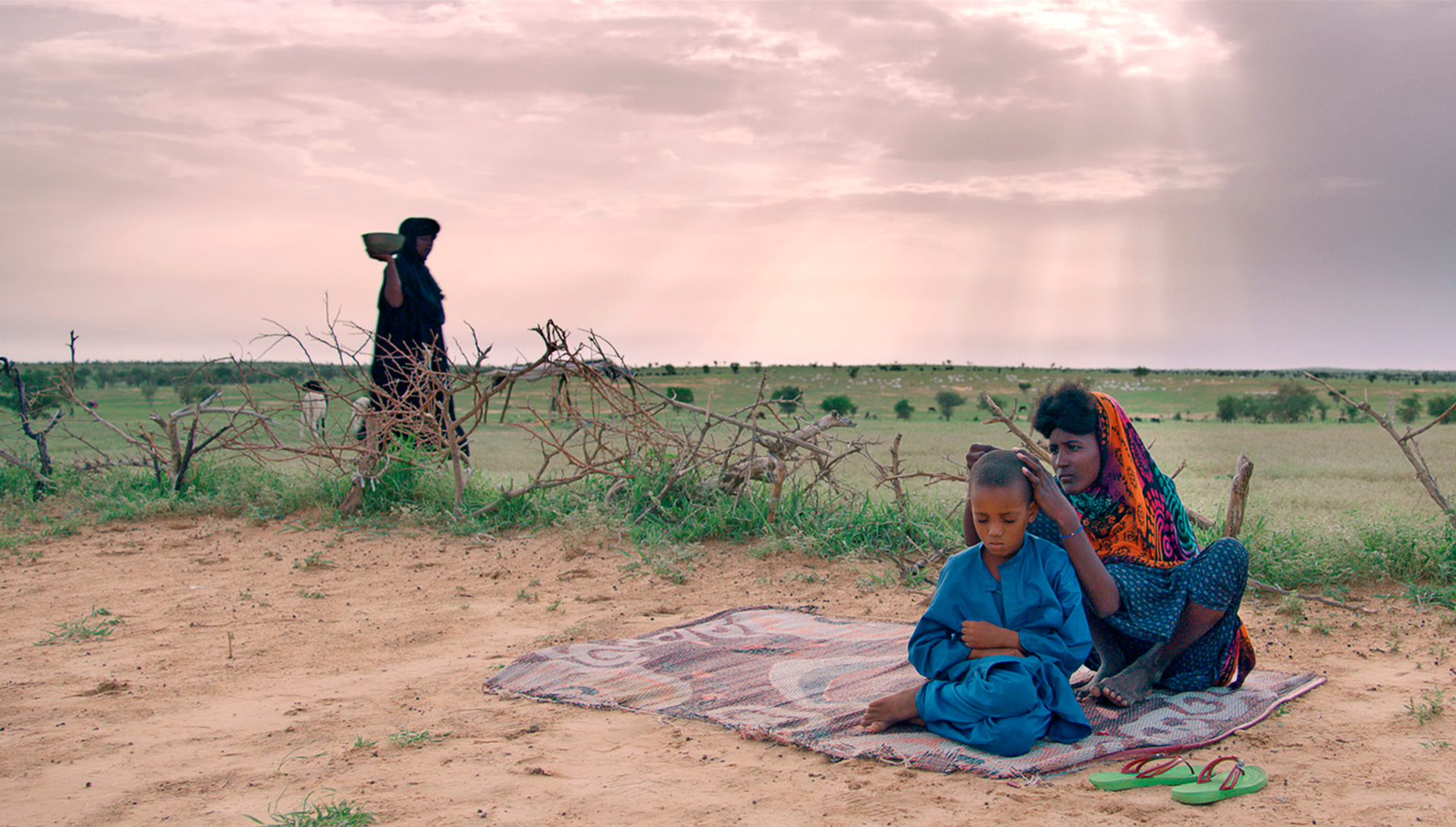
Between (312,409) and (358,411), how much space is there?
0.86 m

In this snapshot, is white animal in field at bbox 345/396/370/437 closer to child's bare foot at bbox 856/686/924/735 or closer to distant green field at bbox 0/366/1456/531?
distant green field at bbox 0/366/1456/531

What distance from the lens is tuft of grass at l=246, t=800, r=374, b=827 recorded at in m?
2.71

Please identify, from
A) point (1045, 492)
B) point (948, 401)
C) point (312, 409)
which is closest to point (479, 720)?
point (1045, 492)

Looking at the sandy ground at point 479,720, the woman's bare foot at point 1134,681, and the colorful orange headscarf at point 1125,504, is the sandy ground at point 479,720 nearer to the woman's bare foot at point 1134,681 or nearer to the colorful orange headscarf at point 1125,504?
the woman's bare foot at point 1134,681

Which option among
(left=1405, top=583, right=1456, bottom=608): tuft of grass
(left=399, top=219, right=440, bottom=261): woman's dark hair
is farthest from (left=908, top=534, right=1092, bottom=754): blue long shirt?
(left=399, top=219, right=440, bottom=261): woman's dark hair

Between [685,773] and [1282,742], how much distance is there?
2116 millimetres

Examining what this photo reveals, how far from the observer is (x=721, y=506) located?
292 inches

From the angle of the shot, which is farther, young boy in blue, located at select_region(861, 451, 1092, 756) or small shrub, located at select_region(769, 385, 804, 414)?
small shrub, located at select_region(769, 385, 804, 414)

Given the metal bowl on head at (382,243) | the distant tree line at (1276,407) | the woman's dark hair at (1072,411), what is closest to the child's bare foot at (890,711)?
the woman's dark hair at (1072,411)

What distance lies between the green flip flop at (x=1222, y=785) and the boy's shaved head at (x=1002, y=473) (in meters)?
0.98

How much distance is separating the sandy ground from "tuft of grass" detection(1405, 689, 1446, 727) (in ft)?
0.09

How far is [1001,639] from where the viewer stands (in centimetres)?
329

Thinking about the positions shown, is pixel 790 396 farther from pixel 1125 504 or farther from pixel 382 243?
pixel 1125 504

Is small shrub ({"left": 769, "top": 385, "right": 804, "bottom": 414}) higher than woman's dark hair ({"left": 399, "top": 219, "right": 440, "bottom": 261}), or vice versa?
woman's dark hair ({"left": 399, "top": 219, "right": 440, "bottom": 261})
